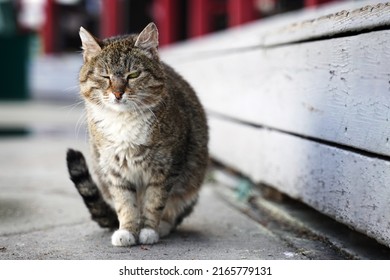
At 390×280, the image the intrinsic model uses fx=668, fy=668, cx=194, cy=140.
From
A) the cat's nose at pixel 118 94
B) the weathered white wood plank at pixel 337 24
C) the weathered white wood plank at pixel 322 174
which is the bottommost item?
the weathered white wood plank at pixel 322 174

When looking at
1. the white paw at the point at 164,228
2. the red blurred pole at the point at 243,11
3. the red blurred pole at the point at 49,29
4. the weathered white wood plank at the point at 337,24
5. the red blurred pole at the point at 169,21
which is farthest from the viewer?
the red blurred pole at the point at 49,29

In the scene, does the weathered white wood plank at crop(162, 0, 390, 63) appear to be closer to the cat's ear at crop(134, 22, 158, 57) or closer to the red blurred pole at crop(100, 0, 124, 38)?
the cat's ear at crop(134, 22, 158, 57)

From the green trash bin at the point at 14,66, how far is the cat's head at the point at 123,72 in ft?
40.4

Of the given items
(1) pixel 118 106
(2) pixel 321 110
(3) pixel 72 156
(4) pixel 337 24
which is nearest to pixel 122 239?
(3) pixel 72 156

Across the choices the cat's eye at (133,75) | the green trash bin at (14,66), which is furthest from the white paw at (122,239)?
the green trash bin at (14,66)

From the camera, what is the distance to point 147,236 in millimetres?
2775

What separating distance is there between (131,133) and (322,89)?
2.80 ft

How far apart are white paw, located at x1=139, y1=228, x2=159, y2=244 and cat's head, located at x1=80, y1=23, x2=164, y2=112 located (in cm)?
51

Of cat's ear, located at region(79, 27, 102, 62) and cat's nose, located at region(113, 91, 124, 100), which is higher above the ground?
cat's ear, located at region(79, 27, 102, 62)

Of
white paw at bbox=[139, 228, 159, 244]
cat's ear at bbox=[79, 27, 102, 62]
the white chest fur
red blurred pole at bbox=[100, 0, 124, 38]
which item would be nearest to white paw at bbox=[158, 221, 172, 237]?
white paw at bbox=[139, 228, 159, 244]

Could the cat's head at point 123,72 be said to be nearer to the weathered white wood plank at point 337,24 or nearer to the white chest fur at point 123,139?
the white chest fur at point 123,139

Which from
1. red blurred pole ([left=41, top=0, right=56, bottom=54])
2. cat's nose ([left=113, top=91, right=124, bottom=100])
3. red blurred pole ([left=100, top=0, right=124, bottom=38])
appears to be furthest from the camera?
red blurred pole ([left=41, top=0, right=56, bottom=54])

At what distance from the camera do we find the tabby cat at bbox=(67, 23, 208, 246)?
2688 mm

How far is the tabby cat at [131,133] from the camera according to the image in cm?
269
